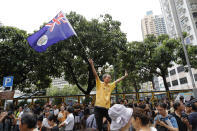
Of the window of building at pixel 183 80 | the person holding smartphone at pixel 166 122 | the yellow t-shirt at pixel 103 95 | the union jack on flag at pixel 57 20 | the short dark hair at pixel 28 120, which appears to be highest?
the union jack on flag at pixel 57 20

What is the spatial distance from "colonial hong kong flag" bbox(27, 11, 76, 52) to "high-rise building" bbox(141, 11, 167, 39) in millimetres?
120049

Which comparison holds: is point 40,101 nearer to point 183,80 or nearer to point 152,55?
point 152,55

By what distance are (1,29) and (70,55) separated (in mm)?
7779

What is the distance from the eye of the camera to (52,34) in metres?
6.16

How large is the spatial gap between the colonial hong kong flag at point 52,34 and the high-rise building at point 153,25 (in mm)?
120049

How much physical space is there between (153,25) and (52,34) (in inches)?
5026

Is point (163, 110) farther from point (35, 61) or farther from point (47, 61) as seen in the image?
point (35, 61)

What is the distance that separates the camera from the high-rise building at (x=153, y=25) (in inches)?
4606

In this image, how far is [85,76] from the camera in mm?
17062

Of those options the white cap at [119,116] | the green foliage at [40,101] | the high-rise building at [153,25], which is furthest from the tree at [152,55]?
the high-rise building at [153,25]

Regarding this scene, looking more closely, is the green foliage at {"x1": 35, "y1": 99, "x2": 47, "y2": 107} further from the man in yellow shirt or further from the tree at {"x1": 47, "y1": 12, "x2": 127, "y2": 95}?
the man in yellow shirt

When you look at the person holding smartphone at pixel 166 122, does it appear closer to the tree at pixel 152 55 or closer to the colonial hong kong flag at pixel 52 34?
the colonial hong kong flag at pixel 52 34

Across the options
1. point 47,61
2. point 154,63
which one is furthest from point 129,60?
point 47,61

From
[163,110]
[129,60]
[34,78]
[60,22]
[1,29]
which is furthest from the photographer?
[129,60]
